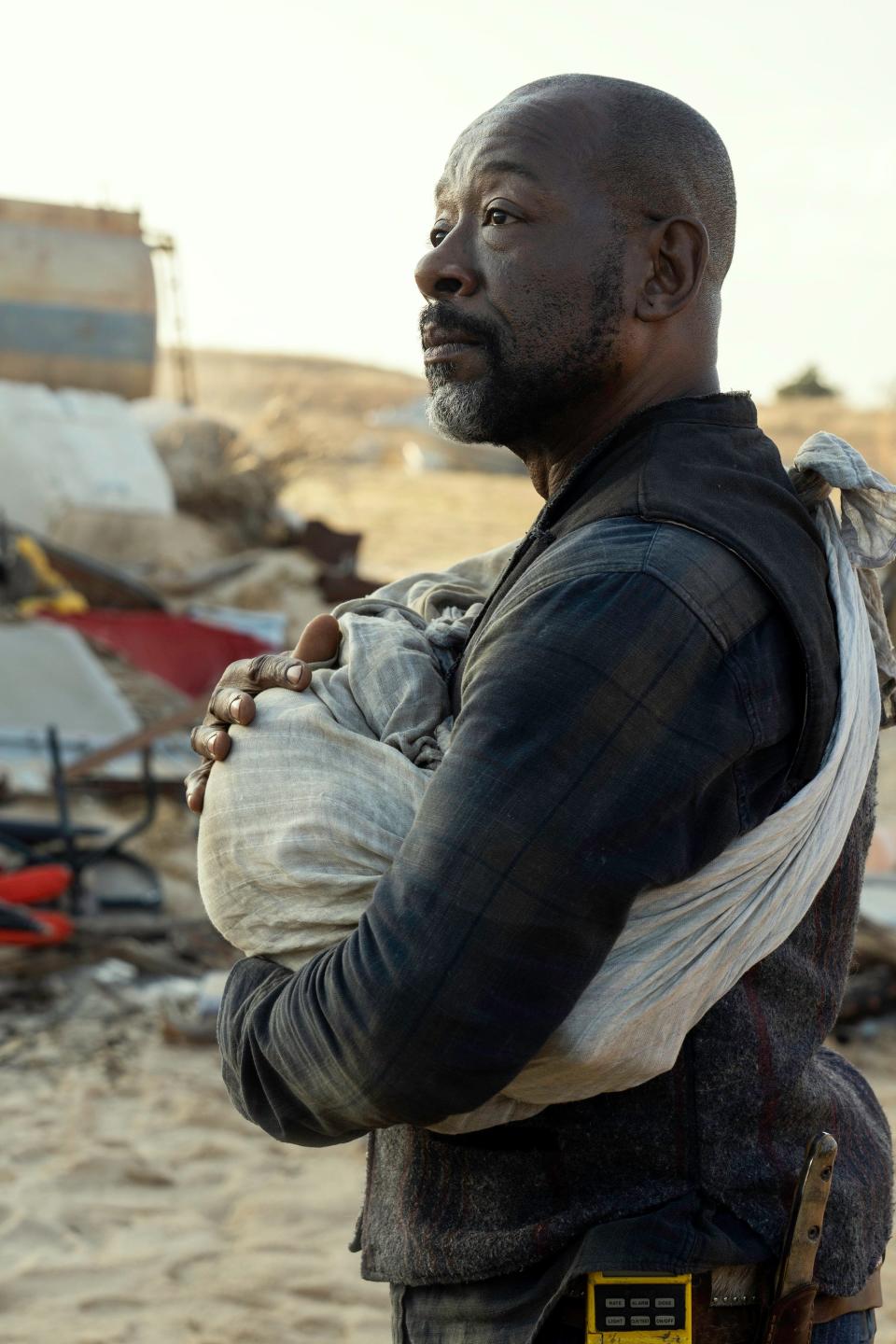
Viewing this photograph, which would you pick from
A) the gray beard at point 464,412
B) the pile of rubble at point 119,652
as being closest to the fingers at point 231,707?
the gray beard at point 464,412

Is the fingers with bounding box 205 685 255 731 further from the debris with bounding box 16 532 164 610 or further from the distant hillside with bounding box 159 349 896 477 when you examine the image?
the distant hillside with bounding box 159 349 896 477

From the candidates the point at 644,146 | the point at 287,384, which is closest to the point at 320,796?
the point at 644,146

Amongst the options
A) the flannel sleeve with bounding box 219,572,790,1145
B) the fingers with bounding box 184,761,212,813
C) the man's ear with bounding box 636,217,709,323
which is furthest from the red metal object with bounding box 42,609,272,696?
the flannel sleeve with bounding box 219,572,790,1145

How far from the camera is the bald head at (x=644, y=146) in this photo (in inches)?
56.3

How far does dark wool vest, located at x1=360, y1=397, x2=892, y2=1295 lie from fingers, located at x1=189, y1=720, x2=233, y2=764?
9.4 inches

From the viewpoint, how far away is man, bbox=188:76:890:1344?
47.8 inches

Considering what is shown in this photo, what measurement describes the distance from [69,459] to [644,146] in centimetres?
1363

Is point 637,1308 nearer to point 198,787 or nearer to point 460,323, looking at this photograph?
point 198,787

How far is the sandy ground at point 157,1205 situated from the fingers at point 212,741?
8.17ft

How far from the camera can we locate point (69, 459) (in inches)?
569

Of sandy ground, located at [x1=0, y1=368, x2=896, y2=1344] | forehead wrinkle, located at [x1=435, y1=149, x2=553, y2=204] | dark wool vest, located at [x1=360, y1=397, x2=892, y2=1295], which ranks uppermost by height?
forehead wrinkle, located at [x1=435, y1=149, x2=553, y2=204]

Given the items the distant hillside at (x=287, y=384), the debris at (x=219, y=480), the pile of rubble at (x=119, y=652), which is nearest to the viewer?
the pile of rubble at (x=119, y=652)

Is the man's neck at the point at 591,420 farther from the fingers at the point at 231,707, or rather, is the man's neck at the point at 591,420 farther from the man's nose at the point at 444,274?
the fingers at the point at 231,707

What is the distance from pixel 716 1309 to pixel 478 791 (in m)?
0.59
